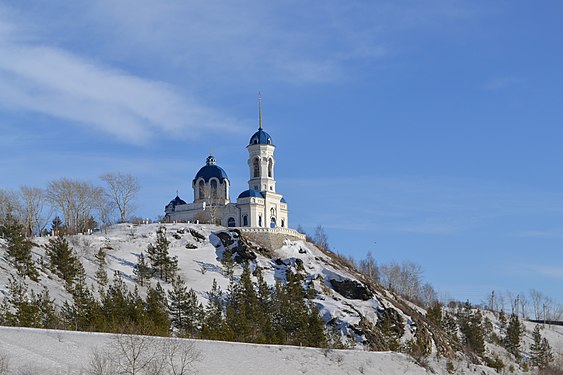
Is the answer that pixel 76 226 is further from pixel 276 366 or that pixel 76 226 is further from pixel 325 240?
pixel 276 366

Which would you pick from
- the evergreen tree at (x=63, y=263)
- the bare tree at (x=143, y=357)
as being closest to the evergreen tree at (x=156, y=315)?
the bare tree at (x=143, y=357)

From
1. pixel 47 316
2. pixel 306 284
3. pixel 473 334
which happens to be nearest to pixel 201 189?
pixel 306 284

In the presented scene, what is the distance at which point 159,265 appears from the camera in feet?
245

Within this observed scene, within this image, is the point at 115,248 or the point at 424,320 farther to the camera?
the point at 424,320

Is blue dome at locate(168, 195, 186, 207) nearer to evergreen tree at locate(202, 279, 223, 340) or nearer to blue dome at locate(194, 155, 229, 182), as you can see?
blue dome at locate(194, 155, 229, 182)

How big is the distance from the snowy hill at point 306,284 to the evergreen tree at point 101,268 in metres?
0.63

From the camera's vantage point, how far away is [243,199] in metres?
101

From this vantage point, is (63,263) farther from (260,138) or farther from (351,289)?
(260,138)

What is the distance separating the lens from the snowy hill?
45.2 meters

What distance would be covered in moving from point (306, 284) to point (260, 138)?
98.2ft

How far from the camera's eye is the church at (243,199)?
101 m

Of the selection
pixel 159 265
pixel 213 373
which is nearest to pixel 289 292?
pixel 159 265

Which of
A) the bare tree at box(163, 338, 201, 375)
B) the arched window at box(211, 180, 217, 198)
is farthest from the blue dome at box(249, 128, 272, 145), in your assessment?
the bare tree at box(163, 338, 201, 375)

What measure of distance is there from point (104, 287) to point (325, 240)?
65607 mm
